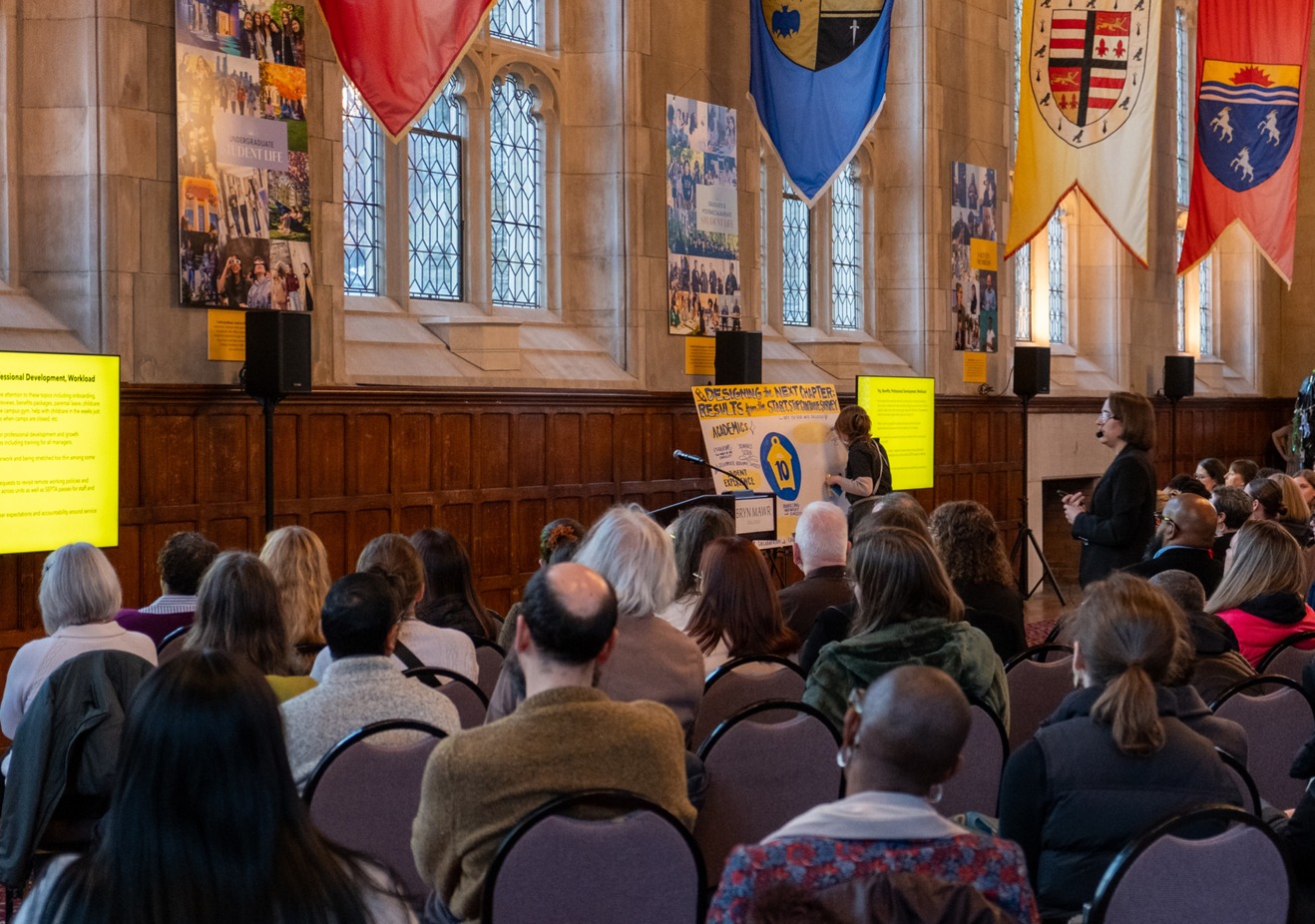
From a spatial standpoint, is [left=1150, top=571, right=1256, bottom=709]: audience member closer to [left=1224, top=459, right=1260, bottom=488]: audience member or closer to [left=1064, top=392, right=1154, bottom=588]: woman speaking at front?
[left=1064, top=392, right=1154, bottom=588]: woman speaking at front

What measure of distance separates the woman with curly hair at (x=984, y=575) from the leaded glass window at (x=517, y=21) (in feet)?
19.9

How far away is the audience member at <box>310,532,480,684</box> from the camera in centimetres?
442

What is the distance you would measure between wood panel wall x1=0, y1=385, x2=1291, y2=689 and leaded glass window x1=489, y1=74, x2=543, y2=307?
0.98 meters

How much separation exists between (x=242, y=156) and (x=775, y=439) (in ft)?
13.9

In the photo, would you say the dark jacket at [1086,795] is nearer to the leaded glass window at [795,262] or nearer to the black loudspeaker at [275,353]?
the black loudspeaker at [275,353]

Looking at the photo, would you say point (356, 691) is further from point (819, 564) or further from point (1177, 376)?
point (1177, 376)

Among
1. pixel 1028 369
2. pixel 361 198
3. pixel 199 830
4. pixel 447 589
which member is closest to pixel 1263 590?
pixel 447 589

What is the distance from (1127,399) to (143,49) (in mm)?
5094

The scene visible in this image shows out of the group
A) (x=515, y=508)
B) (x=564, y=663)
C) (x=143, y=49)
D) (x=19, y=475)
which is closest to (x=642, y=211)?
A: (x=515, y=508)

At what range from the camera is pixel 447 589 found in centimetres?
523

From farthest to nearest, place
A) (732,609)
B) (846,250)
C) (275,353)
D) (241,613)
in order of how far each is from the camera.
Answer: (846,250) < (275,353) < (732,609) < (241,613)

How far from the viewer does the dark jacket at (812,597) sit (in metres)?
5.10

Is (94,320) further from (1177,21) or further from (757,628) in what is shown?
(1177,21)

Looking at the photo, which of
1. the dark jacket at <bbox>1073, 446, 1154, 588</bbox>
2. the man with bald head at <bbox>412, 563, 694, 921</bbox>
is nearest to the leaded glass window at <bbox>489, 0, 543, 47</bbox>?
the dark jacket at <bbox>1073, 446, 1154, 588</bbox>
